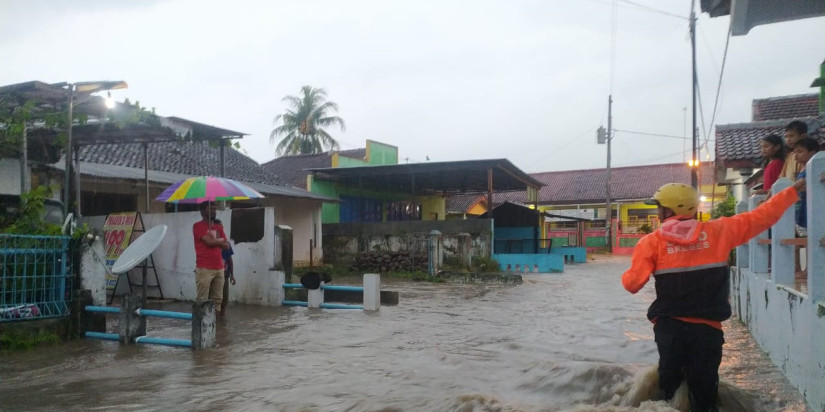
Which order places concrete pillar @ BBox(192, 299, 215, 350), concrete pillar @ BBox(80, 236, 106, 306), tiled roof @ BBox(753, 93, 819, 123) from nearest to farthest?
1. concrete pillar @ BBox(192, 299, 215, 350)
2. concrete pillar @ BBox(80, 236, 106, 306)
3. tiled roof @ BBox(753, 93, 819, 123)

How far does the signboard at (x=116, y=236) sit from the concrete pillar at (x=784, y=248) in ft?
32.8

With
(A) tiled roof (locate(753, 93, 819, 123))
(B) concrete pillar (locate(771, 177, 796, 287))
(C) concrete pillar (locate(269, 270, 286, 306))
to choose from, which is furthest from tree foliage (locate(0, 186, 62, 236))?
(A) tiled roof (locate(753, 93, 819, 123))

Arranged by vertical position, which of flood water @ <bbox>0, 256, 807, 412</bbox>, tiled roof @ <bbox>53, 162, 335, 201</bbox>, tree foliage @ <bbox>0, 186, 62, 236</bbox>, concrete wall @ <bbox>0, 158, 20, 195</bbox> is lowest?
flood water @ <bbox>0, 256, 807, 412</bbox>

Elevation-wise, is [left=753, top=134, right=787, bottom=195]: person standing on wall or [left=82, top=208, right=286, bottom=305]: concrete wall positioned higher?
[left=753, top=134, right=787, bottom=195]: person standing on wall

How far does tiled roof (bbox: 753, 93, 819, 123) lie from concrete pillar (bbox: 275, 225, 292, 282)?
14.2m

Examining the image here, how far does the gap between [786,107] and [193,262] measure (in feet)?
55.0

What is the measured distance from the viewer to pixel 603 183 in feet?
133

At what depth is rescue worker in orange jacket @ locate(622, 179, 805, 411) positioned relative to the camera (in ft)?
11.4

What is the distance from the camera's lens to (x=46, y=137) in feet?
35.8

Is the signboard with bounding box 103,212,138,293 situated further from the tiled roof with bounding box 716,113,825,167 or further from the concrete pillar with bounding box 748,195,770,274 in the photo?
the tiled roof with bounding box 716,113,825,167

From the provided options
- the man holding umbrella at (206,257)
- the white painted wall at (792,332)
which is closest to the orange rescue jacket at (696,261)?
the white painted wall at (792,332)

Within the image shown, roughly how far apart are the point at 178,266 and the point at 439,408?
7.88 m

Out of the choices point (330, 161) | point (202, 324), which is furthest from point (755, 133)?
point (330, 161)

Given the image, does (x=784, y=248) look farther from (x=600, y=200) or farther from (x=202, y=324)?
(x=600, y=200)
